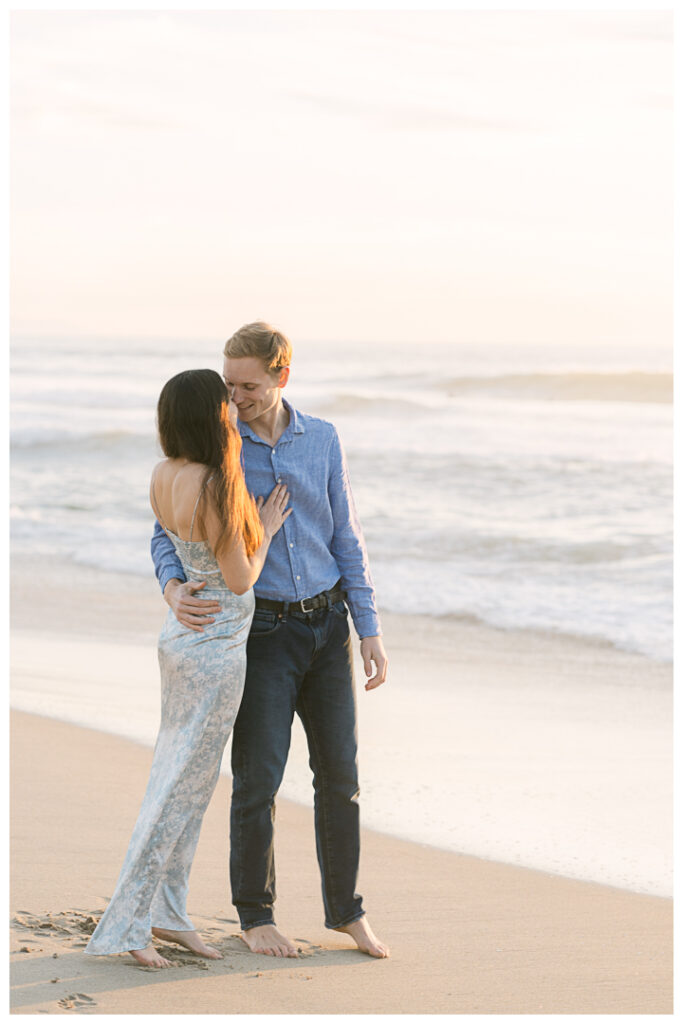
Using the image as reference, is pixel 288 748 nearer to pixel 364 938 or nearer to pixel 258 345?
pixel 364 938

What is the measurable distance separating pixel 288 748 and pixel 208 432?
3.23 feet

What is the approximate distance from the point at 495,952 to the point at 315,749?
0.84 metres

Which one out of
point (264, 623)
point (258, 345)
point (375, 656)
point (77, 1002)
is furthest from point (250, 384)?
point (77, 1002)

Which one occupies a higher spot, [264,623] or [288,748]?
[264,623]

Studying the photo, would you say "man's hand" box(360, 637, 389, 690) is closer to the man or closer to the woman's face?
the man

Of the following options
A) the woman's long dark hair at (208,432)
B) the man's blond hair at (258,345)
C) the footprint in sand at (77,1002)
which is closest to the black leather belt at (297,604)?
the woman's long dark hair at (208,432)

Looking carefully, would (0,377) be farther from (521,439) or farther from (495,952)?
(521,439)

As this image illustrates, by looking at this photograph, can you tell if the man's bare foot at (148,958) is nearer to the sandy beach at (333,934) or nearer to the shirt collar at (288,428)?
the sandy beach at (333,934)

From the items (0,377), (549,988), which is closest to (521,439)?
(0,377)

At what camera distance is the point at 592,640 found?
29.3 feet

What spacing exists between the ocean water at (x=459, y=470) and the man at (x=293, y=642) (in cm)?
70

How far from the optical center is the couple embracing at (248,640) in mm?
3238

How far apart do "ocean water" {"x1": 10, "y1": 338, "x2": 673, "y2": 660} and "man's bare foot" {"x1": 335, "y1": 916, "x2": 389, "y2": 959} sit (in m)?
1.66

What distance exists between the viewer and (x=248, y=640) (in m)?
3.50
